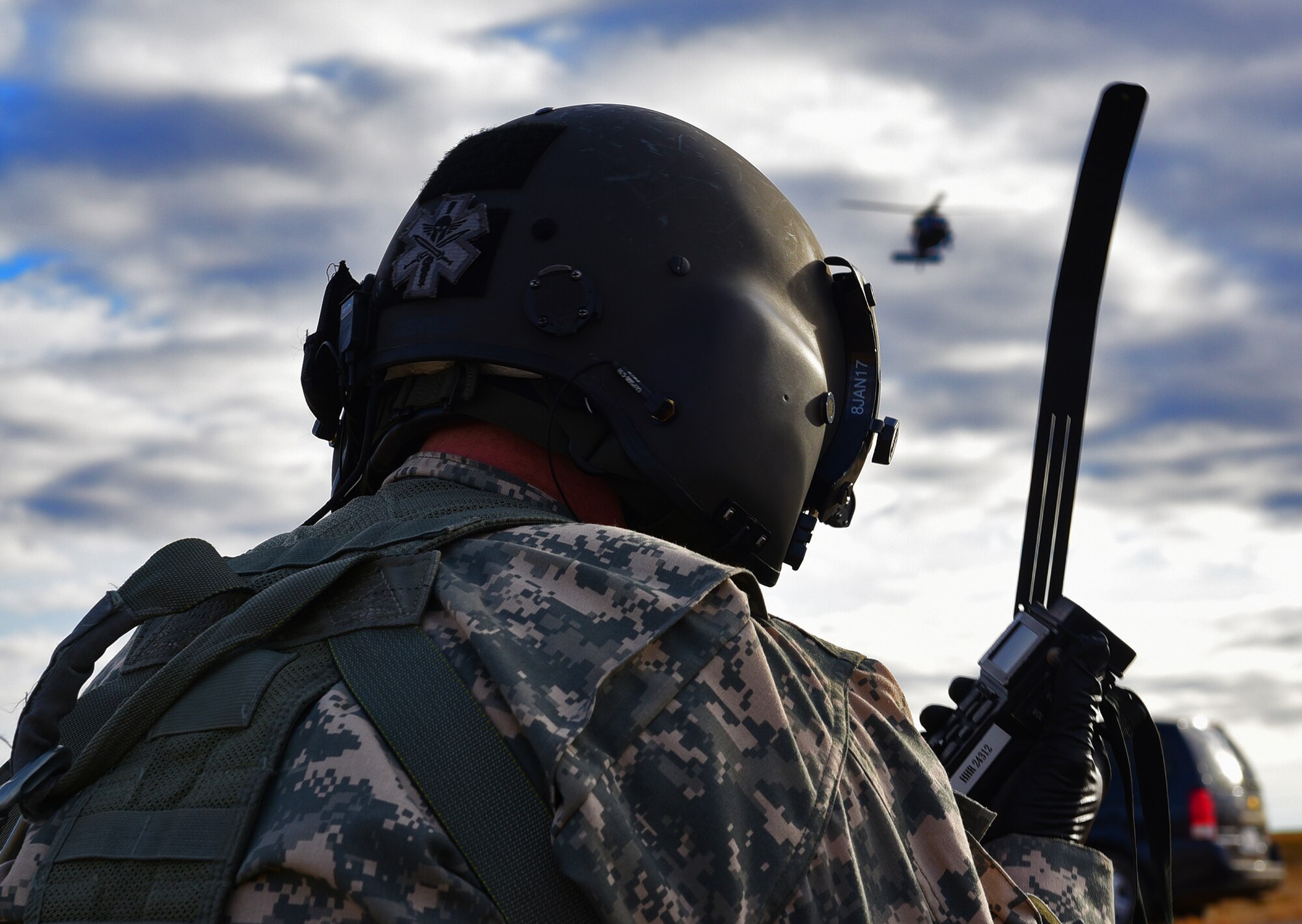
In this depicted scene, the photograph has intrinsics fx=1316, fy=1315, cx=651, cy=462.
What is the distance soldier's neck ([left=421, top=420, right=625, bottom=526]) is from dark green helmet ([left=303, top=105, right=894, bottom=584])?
0.10ft

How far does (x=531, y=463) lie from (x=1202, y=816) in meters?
8.39

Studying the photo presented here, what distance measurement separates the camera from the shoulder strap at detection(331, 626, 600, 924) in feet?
5.14

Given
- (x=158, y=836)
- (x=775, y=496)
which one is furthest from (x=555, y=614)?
(x=775, y=496)

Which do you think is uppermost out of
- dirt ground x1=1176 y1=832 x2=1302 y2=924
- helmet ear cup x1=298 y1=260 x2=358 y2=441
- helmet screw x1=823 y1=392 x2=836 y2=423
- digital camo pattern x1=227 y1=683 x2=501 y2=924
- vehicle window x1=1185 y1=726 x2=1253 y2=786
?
vehicle window x1=1185 y1=726 x2=1253 y2=786

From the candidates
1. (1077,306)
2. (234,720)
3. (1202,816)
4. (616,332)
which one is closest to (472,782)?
(234,720)

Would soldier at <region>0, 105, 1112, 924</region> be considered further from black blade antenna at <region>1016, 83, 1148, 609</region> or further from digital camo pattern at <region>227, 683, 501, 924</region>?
black blade antenna at <region>1016, 83, 1148, 609</region>

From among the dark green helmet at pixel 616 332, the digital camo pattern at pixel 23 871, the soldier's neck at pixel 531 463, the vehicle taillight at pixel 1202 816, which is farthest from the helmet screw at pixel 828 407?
the vehicle taillight at pixel 1202 816

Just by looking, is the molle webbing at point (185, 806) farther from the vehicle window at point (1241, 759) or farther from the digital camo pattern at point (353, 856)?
the vehicle window at point (1241, 759)

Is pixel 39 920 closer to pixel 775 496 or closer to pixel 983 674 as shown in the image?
pixel 775 496

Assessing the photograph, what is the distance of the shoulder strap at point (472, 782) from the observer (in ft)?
5.14

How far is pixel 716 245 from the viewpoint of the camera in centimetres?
266

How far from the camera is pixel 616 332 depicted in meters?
2.52

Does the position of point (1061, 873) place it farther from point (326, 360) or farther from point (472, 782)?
point (326, 360)

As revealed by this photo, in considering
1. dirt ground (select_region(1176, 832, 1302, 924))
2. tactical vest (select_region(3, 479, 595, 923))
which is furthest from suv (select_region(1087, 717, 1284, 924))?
tactical vest (select_region(3, 479, 595, 923))
